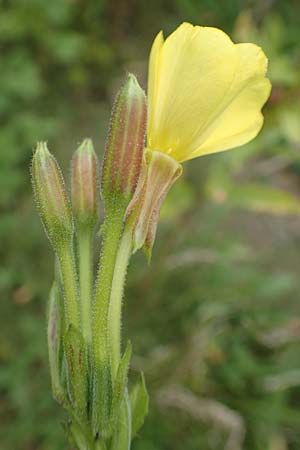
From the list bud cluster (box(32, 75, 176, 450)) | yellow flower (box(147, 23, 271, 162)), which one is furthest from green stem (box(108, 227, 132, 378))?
yellow flower (box(147, 23, 271, 162))

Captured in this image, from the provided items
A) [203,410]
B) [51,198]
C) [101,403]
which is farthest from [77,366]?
[203,410]

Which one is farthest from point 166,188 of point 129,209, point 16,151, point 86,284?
point 16,151

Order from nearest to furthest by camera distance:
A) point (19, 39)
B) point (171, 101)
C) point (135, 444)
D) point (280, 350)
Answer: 1. point (171, 101)
2. point (135, 444)
3. point (280, 350)
4. point (19, 39)

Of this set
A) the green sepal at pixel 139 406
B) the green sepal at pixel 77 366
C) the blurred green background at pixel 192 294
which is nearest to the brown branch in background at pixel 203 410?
the blurred green background at pixel 192 294

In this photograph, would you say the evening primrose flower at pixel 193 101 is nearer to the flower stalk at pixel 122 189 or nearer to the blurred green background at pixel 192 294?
the flower stalk at pixel 122 189

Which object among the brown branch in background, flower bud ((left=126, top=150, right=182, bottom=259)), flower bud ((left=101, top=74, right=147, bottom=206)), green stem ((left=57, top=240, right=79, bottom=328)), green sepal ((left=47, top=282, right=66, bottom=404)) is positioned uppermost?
flower bud ((left=101, top=74, right=147, bottom=206))

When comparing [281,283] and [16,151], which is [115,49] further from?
[281,283]

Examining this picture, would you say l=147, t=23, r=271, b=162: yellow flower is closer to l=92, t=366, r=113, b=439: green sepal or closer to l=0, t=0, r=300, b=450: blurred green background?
l=92, t=366, r=113, b=439: green sepal
